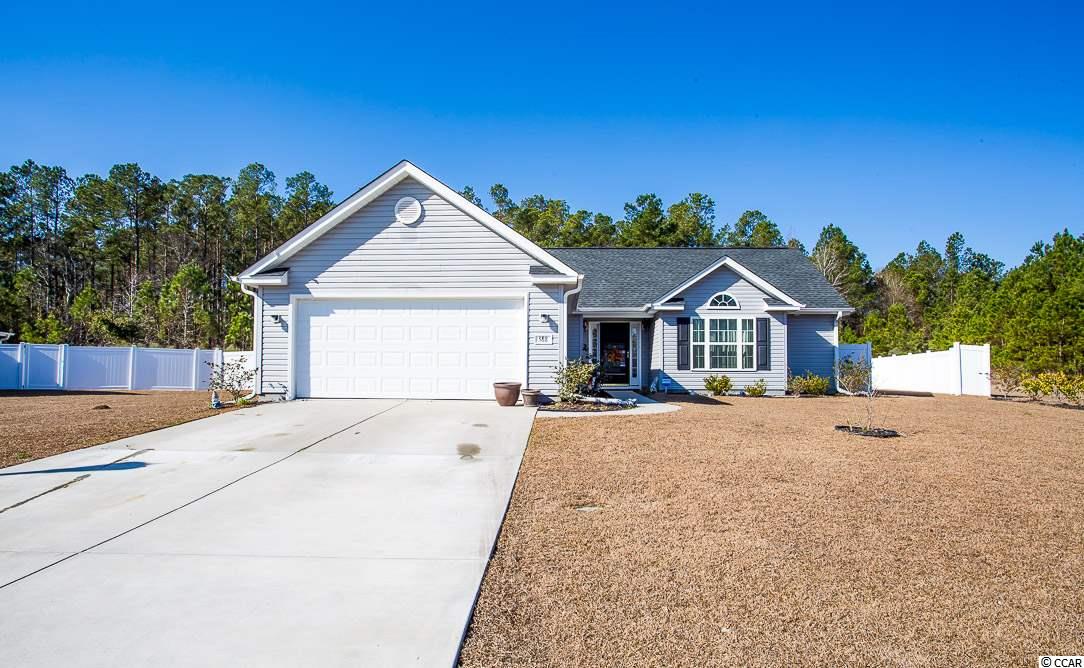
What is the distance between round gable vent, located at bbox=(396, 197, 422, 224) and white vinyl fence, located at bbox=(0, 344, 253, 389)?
24.0ft

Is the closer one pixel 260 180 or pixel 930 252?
pixel 260 180

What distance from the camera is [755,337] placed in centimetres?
1852

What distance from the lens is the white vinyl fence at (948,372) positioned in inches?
795

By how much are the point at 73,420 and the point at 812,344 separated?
62.5 feet

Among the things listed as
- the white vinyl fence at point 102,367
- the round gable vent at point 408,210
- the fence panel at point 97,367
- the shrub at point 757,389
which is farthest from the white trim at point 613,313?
the fence panel at point 97,367

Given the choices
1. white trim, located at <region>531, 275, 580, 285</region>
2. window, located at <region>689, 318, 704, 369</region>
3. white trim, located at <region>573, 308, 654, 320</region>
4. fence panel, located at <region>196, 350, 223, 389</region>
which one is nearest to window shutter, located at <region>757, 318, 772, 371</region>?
window, located at <region>689, 318, 704, 369</region>

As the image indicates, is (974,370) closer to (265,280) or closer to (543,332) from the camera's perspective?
(543,332)

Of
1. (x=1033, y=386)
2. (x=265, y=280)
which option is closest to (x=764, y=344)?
(x=1033, y=386)

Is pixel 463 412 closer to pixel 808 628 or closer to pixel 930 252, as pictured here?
pixel 808 628

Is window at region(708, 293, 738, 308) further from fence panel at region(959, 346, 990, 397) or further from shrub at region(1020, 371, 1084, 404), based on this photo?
fence panel at region(959, 346, 990, 397)

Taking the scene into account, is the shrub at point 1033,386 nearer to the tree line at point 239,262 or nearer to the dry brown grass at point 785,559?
the tree line at point 239,262

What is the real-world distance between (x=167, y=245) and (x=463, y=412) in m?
39.7

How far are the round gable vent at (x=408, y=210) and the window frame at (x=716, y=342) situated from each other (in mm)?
8922

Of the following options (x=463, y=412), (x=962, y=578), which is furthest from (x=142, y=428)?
(x=962, y=578)
